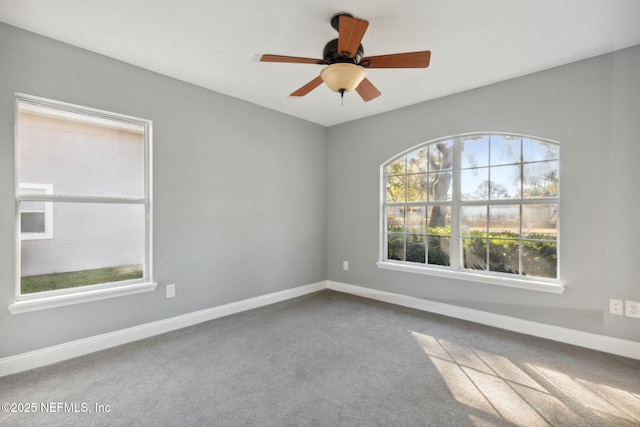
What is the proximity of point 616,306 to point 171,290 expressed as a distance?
399 centimetres

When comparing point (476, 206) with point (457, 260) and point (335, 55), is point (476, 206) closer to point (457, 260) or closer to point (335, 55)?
point (457, 260)

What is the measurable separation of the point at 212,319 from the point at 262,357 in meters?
1.11

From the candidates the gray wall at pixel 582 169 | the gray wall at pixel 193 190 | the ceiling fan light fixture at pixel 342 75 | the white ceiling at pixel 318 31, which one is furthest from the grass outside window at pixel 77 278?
the gray wall at pixel 582 169

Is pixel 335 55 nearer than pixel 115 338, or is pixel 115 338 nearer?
pixel 335 55

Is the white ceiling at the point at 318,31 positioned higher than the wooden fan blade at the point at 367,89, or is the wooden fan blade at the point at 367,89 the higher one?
the white ceiling at the point at 318,31

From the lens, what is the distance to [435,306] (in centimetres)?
354

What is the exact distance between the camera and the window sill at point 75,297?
2.22 m

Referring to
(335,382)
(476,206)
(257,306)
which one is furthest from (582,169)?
(257,306)

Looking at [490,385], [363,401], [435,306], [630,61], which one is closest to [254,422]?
[363,401]

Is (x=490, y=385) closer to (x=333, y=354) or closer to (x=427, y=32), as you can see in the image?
(x=333, y=354)

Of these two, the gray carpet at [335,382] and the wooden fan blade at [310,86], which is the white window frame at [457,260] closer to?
the gray carpet at [335,382]

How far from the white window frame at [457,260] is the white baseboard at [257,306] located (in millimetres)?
353

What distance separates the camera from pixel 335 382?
2096 mm

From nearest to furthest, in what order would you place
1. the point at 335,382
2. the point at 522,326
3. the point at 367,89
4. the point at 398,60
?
1. the point at 398,60
2. the point at 335,382
3. the point at 367,89
4. the point at 522,326
